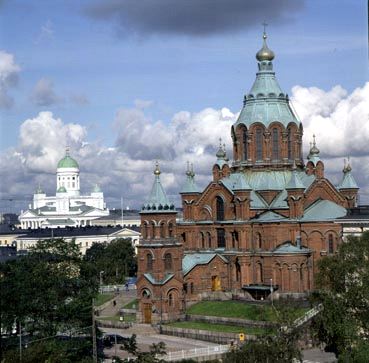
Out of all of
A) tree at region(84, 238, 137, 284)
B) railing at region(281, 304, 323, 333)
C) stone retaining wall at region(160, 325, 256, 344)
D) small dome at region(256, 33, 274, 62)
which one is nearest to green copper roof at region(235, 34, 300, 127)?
small dome at region(256, 33, 274, 62)

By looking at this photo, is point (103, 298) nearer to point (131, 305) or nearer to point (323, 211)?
point (131, 305)

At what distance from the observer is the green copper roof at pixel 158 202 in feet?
252

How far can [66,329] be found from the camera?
5603cm

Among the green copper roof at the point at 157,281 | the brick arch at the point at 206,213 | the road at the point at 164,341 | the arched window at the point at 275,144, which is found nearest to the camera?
the road at the point at 164,341

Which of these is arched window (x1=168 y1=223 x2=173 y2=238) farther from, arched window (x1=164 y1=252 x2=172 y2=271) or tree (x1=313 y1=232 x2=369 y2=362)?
tree (x1=313 y1=232 x2=369 y2=362)

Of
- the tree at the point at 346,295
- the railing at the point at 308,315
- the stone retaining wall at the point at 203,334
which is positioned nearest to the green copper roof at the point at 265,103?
the stone retaining wall at the point at 203,334

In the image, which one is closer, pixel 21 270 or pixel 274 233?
pixel 21 270

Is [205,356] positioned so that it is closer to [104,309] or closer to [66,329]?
[66,329]

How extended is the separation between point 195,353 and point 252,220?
20.5m

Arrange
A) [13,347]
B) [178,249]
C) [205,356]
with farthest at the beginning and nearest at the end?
[178,249] → [205,356] → [13,347]

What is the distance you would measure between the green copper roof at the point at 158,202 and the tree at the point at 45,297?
18141 mm

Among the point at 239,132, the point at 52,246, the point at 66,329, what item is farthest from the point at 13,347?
the point at 239,132

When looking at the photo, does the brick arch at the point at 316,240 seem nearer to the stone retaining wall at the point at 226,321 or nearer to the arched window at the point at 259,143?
the arched window at the point at 259,143

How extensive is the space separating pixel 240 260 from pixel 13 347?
1198 inches
